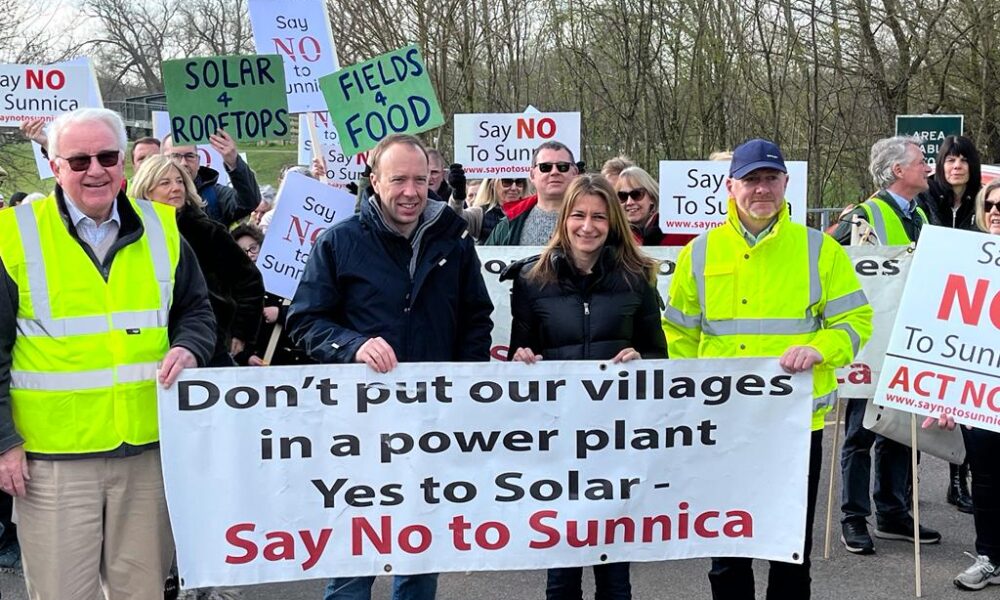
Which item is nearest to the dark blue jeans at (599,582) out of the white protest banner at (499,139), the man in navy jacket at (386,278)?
the man in navy jacket at (386,278)

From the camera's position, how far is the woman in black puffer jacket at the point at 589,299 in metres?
4.12

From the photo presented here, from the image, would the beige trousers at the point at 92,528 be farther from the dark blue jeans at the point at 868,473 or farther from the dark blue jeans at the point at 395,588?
the dark blue jeans at the point at 868,473

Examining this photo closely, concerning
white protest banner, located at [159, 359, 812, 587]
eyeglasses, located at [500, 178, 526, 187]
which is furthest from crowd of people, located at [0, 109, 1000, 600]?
eyeglasses, located at [500, 178, 526, 187]

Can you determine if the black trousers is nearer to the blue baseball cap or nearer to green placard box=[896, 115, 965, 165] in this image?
the blue baseball cap

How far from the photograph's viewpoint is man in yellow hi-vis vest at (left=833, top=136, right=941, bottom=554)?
19.5 ft

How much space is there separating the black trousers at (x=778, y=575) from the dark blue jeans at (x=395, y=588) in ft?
3.69

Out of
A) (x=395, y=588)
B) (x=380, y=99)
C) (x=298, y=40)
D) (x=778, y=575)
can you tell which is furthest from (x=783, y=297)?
(x=298, y=40)

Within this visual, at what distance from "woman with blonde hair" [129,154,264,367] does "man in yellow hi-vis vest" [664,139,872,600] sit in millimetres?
2099

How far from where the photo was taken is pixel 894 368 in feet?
16.4

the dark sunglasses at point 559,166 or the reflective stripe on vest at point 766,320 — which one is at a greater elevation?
the dark sunglasses at point 559,166

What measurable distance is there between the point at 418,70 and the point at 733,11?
1281 cm

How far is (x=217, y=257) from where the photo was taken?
4938 mm

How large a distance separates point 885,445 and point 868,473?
0.27 meters

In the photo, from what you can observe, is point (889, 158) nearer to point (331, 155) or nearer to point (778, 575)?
point (778, 575)
